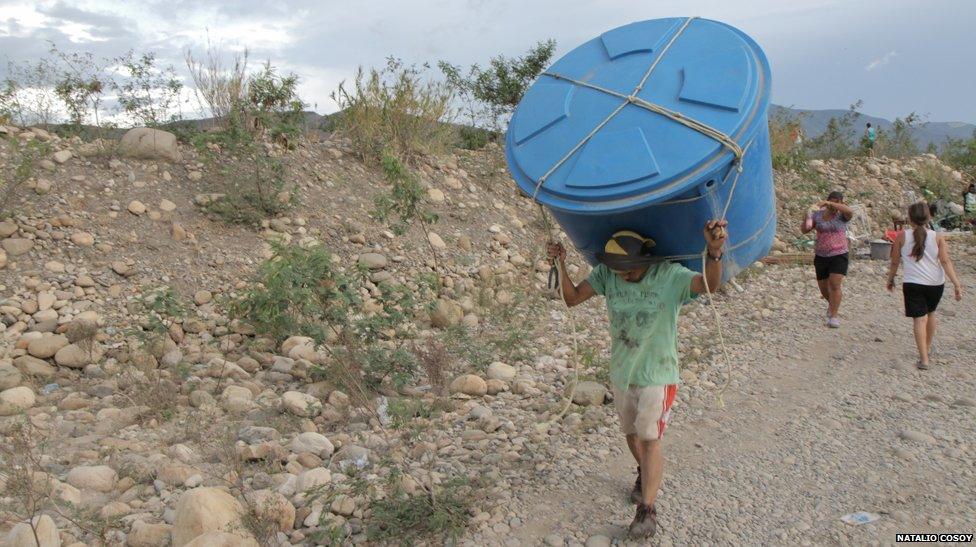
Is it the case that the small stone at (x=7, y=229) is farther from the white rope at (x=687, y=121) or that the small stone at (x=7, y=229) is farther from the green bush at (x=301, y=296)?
the white rope at (x=687, y=121)

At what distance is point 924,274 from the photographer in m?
5.04

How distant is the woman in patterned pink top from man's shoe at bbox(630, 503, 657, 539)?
13.2 ft

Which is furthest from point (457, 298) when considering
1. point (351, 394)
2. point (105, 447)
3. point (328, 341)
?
point (105, 447)

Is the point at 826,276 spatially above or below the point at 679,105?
below

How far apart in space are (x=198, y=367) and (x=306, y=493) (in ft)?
6.83

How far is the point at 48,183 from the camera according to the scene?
5691 millimetres

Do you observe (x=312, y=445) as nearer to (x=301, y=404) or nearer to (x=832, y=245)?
(x=301, y=404)

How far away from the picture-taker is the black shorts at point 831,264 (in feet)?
19.6

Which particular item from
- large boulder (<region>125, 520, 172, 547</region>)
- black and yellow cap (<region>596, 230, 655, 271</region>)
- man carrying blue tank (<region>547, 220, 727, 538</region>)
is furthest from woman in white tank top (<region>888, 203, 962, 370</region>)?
large boulder (<region>125, 520, 172, 547</region>)

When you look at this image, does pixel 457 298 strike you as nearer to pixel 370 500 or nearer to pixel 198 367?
pixel 198 367

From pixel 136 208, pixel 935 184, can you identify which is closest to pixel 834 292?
pixel 136 208

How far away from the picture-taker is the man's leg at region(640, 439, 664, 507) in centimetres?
276

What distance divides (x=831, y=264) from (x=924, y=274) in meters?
0.99

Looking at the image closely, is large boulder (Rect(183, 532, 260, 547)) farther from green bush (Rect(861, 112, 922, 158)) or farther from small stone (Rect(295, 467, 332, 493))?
green bush (Rect(861, 112, 922, 158))
